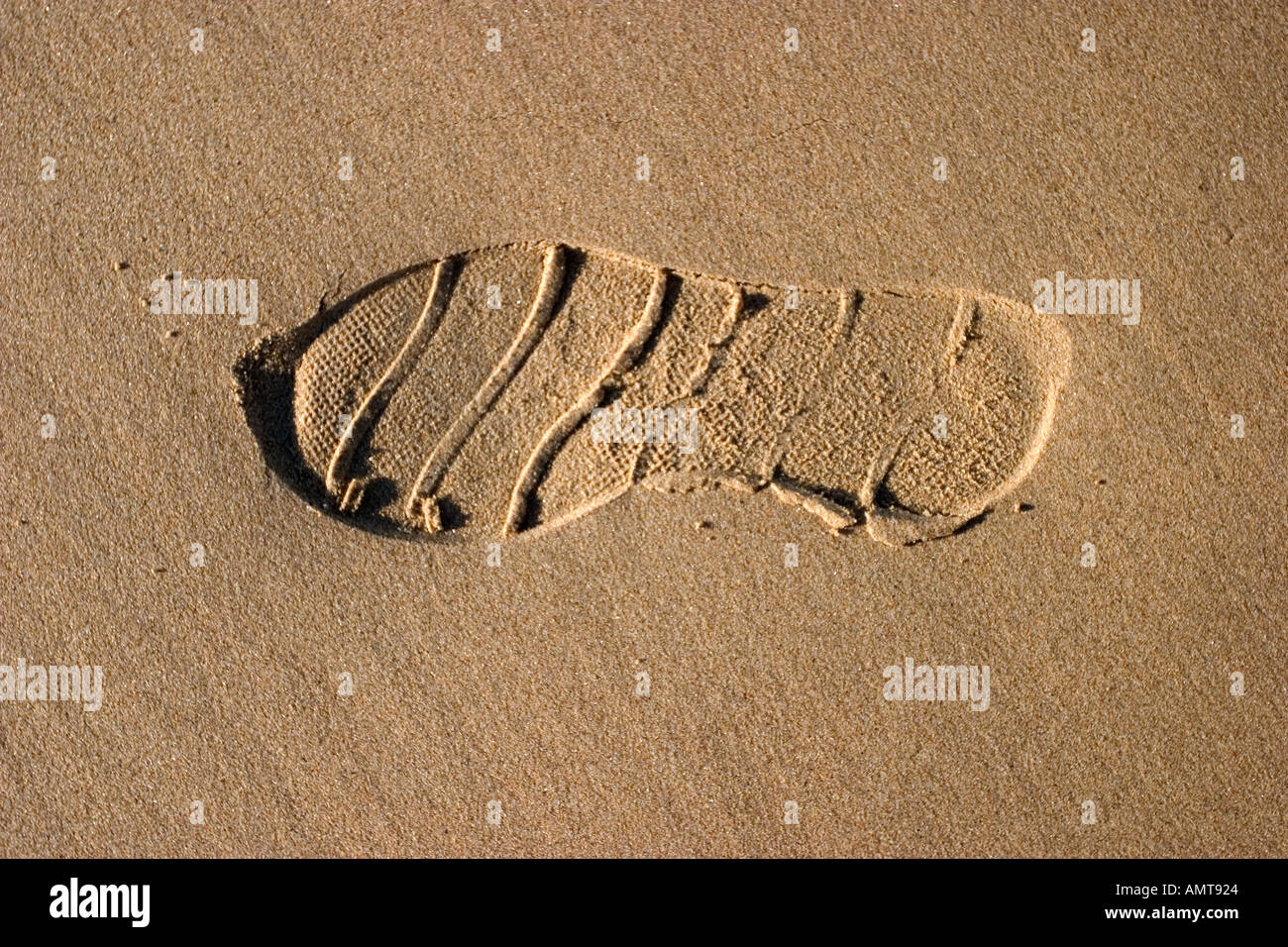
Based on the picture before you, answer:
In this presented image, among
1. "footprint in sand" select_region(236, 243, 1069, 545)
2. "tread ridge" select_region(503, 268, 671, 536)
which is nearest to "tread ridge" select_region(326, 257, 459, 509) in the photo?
"footprint in sand" select_region(236, 243, 1069, 545)

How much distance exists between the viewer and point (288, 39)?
2623 mm

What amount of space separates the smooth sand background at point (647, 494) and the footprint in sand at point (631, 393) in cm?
8

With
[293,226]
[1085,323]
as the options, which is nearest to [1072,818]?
[1085,323]

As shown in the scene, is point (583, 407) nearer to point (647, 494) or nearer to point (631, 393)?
point (631, 393)

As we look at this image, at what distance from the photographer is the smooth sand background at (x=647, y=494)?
8.41 feet

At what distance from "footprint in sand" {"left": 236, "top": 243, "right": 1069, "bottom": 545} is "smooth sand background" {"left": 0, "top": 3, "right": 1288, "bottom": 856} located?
0.08m

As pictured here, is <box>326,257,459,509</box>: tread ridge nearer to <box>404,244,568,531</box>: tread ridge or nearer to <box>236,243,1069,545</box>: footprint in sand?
<box>236,243,1069,545</box>: footprint in sand

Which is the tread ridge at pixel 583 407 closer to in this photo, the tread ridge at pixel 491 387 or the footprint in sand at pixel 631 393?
the footprint in sand at pixel 631 393

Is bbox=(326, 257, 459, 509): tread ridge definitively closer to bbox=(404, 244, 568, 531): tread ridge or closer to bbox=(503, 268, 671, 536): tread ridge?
bbox=(404, 244, 568, 531): tread ridge

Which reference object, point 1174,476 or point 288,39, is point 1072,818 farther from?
point 288,39

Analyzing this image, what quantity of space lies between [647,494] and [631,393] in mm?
280

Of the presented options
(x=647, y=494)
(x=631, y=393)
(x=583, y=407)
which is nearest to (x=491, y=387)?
(x=583, y=407)

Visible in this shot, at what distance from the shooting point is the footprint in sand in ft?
8.50

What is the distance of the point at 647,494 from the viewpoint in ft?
8.50
